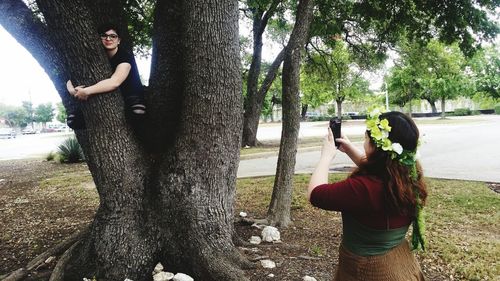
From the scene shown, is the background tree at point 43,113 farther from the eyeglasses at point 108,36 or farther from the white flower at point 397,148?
the white flower at point 397,148

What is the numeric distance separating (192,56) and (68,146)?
16.6m

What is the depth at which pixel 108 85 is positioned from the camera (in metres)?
3.69

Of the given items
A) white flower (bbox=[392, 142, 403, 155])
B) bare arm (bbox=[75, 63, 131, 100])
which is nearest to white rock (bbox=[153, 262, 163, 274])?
bare arm (bbox=[75, 63, 131, 100])

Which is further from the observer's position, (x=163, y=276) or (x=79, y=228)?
(x=79, y=228)

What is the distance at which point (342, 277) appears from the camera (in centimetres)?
245

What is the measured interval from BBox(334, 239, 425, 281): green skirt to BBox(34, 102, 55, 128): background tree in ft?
341

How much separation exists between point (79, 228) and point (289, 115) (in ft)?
12.6

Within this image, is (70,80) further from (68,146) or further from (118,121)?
(68,146)

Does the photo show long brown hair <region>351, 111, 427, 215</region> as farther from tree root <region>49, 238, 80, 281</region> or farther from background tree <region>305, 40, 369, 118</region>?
background tree <region>305, 40, 369, 118</region>

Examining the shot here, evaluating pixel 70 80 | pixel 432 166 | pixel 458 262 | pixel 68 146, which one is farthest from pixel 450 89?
pixel 70 80

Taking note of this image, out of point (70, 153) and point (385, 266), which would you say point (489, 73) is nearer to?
point (70, 153)

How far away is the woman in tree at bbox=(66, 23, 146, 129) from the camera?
147 inches

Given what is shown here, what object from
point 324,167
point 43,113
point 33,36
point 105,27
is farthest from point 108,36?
point 43,113

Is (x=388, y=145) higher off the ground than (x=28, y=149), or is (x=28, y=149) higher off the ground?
(x=388, y=145)
